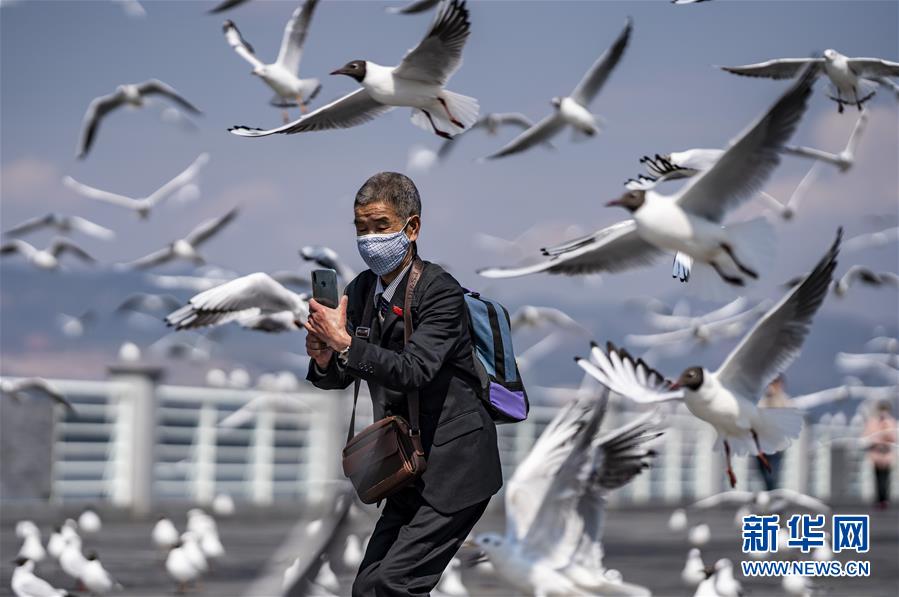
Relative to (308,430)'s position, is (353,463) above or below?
above

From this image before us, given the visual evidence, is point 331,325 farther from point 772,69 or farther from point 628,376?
point 772,69

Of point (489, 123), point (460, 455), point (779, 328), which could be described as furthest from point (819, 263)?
point (489, 123)

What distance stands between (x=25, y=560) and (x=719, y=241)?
182 inches

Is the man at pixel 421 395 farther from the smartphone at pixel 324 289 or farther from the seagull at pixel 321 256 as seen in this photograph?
the seagull at pixel 321 256

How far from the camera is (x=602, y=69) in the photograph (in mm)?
13570

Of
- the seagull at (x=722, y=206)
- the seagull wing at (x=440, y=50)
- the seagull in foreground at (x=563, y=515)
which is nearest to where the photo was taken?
the seagull at (x=722, y=206)

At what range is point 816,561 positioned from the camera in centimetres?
1113

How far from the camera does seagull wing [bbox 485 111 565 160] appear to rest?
43.7ft

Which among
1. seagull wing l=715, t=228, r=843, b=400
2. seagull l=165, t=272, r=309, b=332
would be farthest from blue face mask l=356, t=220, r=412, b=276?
seagull l=165, t=272, r=309, b=332

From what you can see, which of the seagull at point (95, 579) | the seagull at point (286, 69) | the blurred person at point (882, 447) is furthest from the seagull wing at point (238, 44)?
the blurred person at point (882, 447)

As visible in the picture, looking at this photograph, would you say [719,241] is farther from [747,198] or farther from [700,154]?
[700,154]

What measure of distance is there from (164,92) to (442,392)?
43.9ft

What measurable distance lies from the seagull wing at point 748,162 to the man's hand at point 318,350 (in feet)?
9.02

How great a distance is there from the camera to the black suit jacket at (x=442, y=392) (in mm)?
4316
